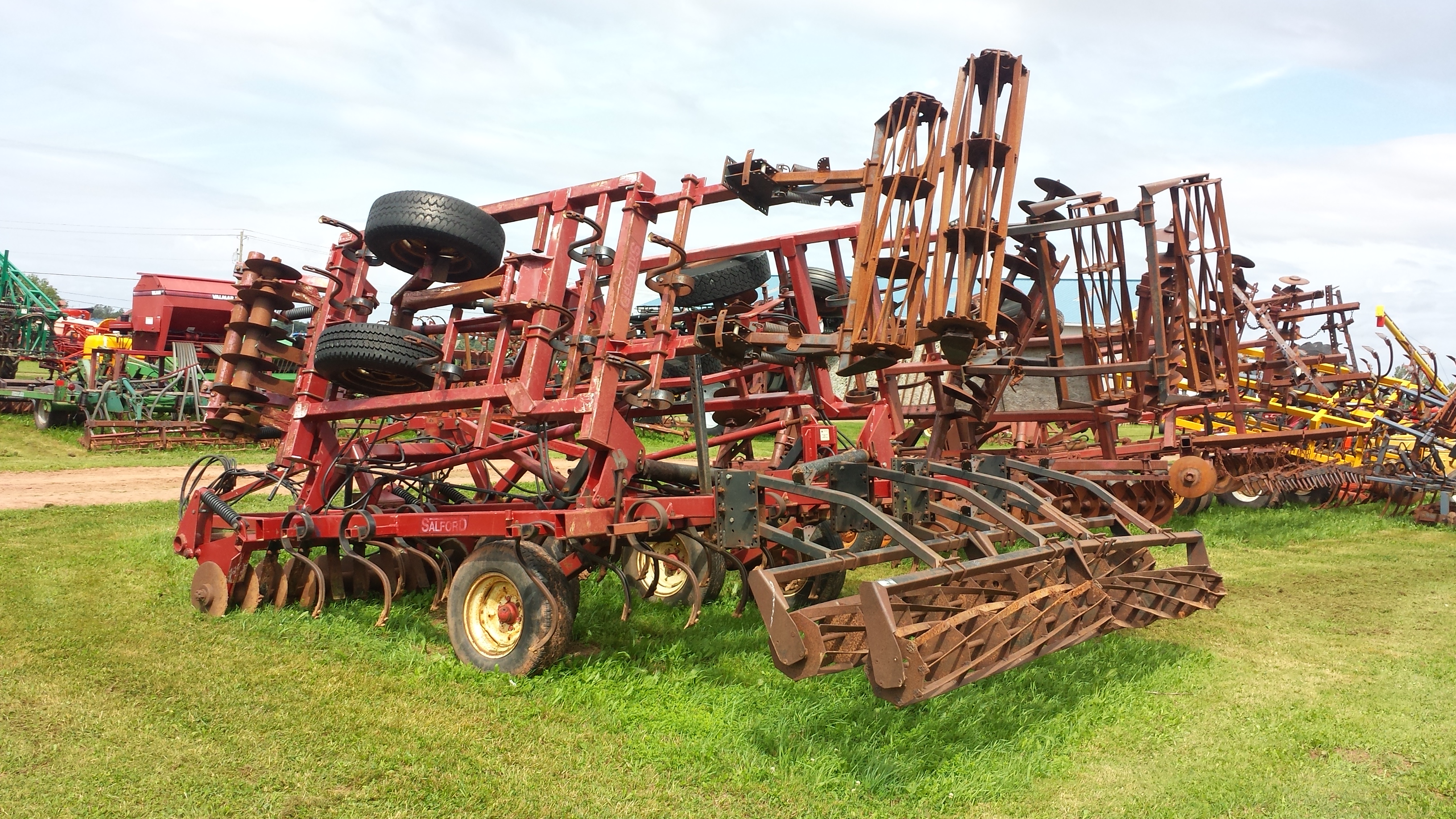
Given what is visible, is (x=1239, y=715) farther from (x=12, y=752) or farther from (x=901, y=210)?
(x=12, y=752)

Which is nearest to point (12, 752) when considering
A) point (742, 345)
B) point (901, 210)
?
point (742, 345)

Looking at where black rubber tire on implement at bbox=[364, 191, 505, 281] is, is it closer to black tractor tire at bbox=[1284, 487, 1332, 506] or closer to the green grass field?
the green grass field

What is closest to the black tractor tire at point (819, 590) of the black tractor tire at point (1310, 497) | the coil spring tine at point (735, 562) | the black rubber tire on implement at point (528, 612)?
the coil spring tine at point (735, 562)

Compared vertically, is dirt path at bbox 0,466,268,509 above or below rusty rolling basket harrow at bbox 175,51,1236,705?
below

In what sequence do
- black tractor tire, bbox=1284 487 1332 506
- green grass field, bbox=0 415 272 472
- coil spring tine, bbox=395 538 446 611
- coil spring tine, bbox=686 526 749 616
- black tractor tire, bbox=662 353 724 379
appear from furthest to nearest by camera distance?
green grass field, bbox=0 415 272 472 < black tractor tire, bbox=1284 487 1332 506 < black tractor tire, bbox=662 353 724 379 < coil spring tine, bbox=395 538 446 611 < coil spring tine, bbox=686 526 749 616

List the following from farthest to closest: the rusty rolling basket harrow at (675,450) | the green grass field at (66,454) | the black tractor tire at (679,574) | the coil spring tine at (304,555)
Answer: the green grass field at (66,454), the black tractor tire at (679,574), the coil spring tine at (304,555), the rusty rolling basket harrow at (675,450)

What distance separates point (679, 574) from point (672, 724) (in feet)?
9.06

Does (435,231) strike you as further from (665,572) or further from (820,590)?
(820,590)

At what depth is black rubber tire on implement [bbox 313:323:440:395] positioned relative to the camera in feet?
18.1

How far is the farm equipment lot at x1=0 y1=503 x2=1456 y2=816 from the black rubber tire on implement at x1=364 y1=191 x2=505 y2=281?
2.24 m

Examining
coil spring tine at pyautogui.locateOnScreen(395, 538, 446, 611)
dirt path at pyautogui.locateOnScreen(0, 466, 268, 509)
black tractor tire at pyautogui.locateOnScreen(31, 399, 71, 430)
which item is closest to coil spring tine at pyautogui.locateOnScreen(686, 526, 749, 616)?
coil spring tine at pyautogui.locateOnScreen(395, 538, 446, 611)

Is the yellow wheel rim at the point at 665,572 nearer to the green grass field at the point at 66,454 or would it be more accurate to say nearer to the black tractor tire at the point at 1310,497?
the black tractor tire at the point at 1310,497

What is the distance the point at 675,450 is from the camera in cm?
698

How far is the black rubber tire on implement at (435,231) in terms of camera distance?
18.4ft
